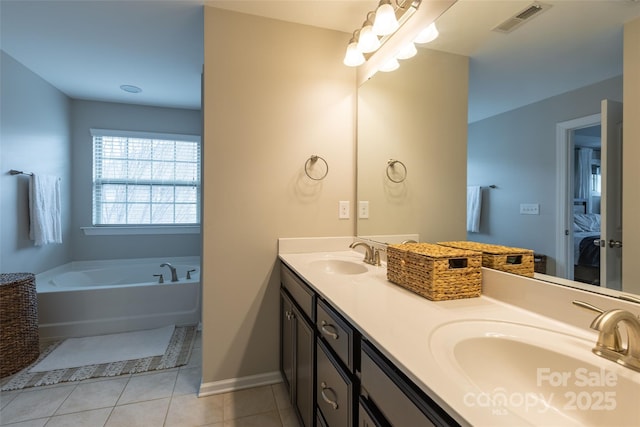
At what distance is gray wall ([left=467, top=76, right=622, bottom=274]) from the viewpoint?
0.92 meters

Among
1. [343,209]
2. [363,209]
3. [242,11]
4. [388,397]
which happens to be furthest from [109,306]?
[388,397]

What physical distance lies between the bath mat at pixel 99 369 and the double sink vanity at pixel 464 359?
141 cm

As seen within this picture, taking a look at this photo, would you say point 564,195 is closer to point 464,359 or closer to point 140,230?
point 464,359

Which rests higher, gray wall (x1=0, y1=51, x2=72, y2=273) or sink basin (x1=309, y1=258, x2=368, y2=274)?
gray wall (x1=0, y1=51, x2=72, y2=273)

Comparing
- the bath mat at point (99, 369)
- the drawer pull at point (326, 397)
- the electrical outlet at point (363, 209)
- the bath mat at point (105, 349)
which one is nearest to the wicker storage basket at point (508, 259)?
the drawer pull at point (326, 397)

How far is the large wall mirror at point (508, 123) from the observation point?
0.87m

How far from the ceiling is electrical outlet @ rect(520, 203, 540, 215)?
36 centimetres

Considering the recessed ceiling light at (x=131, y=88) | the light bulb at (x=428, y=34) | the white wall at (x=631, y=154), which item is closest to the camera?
the white wall at (x=631, y=154)

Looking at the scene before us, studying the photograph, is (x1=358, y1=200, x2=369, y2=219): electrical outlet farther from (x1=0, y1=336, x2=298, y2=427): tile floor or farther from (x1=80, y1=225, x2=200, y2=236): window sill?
(x1=80, y1=225, x2=200, y2=236): window sill

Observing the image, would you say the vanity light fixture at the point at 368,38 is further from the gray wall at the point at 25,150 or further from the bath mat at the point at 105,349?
the gray wall at the point at 25,150

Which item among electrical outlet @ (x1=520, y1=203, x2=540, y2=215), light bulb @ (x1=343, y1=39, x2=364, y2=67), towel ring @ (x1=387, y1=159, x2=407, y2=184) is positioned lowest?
electrical outlet @ (x1=520, y1=203, x2=540, y2=215)

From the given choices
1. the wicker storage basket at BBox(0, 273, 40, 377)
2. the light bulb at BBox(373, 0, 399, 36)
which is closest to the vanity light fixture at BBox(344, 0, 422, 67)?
the light bulb at BBox(373, 0, 399, 36)

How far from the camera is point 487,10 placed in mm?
1255

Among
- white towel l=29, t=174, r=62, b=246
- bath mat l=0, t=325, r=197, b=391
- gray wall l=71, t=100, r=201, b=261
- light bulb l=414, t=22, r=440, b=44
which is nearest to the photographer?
→ light bulb l=414, t=22, r=440, b=44
